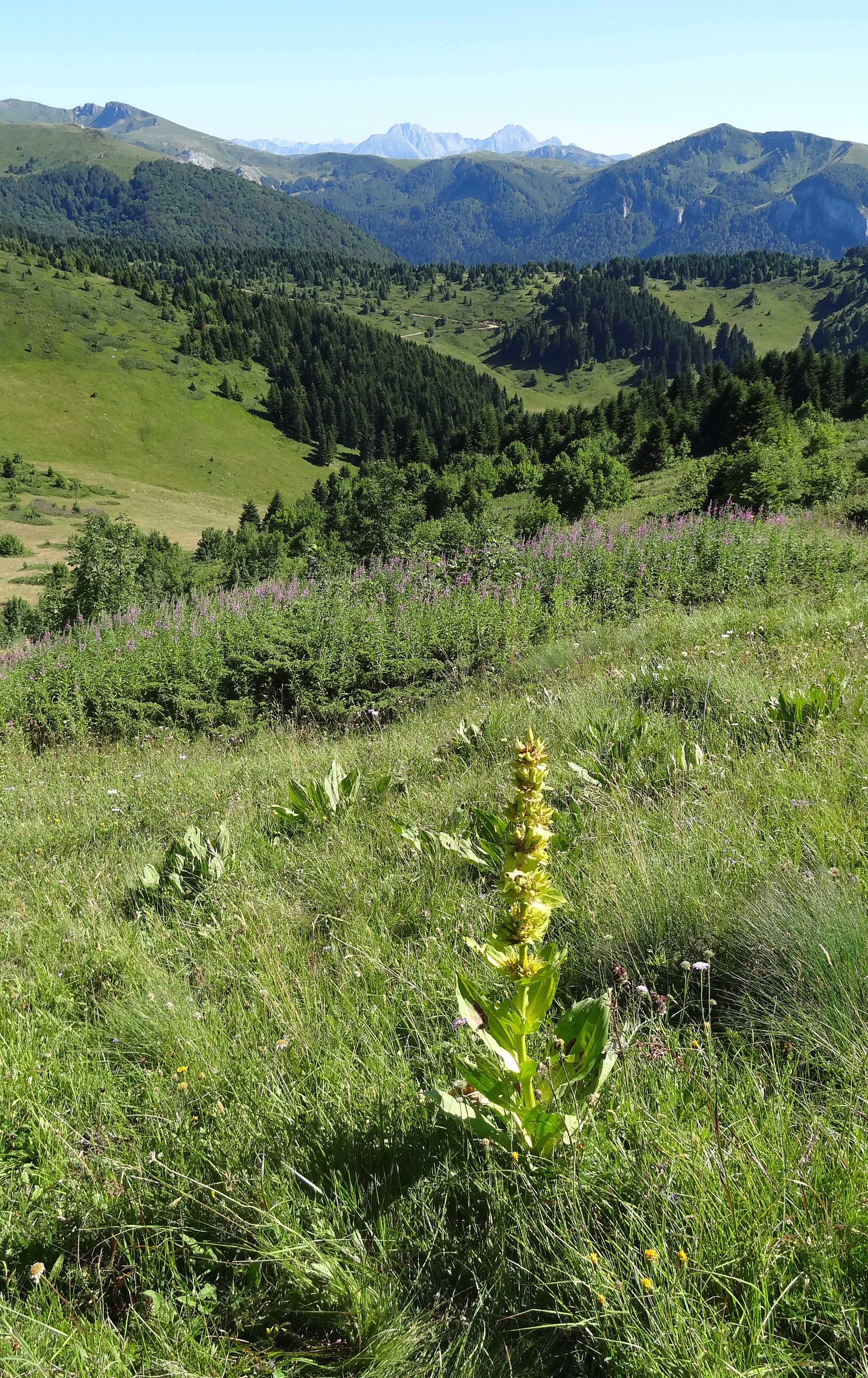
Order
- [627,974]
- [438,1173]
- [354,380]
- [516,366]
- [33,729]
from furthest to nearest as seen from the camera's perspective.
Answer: [516,366] → [354,380] → [33,729] → [627,974] → [438,1173]

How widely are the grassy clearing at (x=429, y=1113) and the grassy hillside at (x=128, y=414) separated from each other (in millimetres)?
94620

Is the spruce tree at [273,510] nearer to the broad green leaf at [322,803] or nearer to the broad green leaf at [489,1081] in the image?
the broad green leaf at [322,803]

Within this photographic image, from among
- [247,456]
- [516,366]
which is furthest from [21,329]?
[516,366]

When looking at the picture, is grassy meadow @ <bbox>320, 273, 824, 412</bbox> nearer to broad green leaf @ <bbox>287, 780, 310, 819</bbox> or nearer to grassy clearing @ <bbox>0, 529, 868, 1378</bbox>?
broad green leaf @ <bbox>287, 780, 310, 819</bbox>

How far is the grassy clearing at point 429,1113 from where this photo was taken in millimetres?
1462

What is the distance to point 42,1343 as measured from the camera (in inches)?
62.1

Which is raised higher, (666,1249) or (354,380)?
(354,380)

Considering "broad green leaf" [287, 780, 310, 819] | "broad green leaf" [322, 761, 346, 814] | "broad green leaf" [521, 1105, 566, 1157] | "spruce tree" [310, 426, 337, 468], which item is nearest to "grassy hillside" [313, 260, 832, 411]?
"spruce tree" [310, 426, 337, 468]

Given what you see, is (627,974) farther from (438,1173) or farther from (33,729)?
(33,729)

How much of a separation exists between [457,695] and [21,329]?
6099 inches

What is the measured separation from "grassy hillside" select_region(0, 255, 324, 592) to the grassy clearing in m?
94.6

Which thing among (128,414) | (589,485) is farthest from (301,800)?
(128,414)

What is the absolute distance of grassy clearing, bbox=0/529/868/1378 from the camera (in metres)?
1.46

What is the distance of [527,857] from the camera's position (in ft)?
5.34
